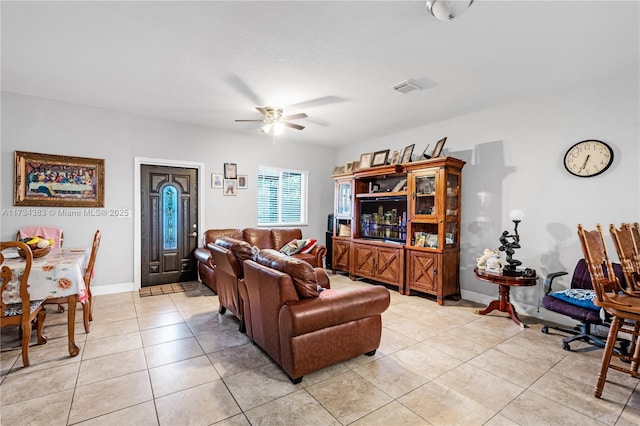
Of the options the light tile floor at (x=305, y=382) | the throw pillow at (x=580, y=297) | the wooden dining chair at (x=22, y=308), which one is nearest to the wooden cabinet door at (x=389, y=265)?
the light tile floor at (x=305, y=382)

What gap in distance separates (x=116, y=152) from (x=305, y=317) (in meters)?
4.25

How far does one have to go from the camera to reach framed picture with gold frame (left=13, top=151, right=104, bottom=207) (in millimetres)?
4012

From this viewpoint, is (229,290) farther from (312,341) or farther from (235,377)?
(312,341)

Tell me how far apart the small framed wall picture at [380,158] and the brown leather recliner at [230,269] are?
10.2ft

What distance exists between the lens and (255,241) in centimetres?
558

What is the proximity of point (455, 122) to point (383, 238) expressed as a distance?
227 cm

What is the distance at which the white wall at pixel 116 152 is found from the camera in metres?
3.99

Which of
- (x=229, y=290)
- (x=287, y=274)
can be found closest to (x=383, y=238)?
(x=229, y=290)

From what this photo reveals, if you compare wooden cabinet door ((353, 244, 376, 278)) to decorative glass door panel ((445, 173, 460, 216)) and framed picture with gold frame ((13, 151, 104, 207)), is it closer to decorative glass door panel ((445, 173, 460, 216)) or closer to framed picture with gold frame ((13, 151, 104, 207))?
decorative glass door panel ((445, 173, 460, 216))

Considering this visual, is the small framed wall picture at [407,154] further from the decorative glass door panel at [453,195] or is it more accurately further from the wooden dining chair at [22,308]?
the wooden dining chair at [22,308]

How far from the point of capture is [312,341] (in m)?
2.30

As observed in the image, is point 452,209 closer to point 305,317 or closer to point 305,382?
point 305,317

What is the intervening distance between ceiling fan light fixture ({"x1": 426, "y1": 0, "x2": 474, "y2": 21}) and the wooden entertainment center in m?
2.37

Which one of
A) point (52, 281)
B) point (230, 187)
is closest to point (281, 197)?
point (230, 187)
